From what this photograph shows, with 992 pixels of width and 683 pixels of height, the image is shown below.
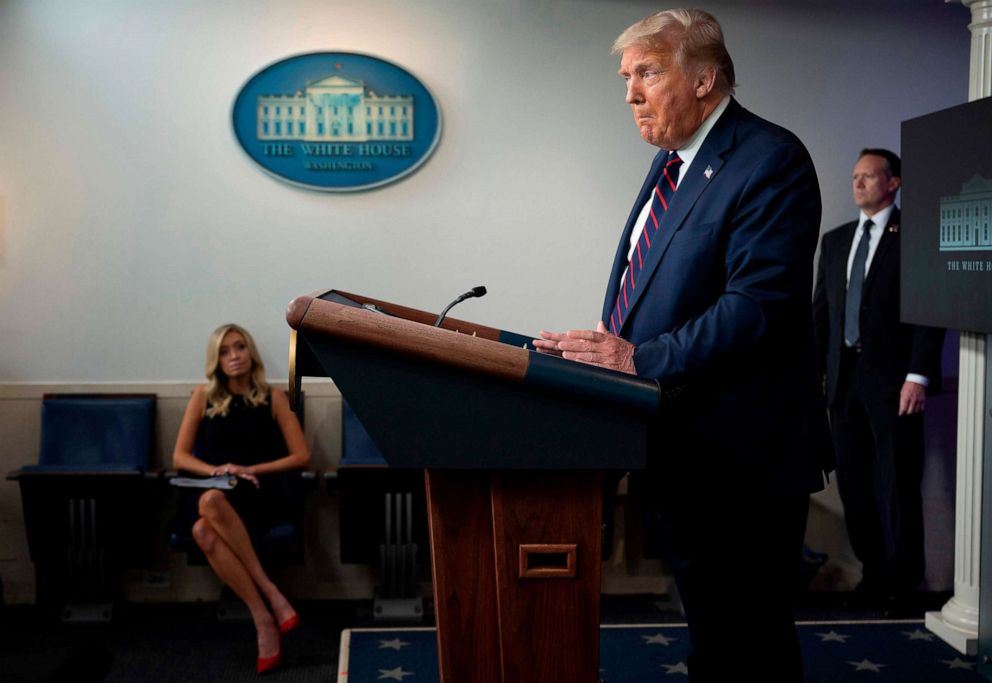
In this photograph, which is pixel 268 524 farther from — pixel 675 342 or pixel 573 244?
pixel 675 342

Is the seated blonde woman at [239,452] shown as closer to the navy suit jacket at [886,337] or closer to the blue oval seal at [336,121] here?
the blue oval seal at [336,121]

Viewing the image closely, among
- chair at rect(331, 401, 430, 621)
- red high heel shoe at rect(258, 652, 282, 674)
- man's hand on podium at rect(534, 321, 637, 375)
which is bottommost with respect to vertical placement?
red high heel shoe at rect(258, 652, 282, 674)

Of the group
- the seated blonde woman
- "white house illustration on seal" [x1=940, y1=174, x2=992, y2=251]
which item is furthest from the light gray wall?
"white house illustration on seal" [x1=940, y1=174, x2=992, y2=251]

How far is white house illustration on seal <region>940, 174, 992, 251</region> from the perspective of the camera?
10.4 feet

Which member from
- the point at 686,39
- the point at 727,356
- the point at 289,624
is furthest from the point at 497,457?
the point at 289,624

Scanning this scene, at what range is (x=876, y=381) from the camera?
13.5ft

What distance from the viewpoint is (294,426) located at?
418 centimetres

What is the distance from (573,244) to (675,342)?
9.42 feet

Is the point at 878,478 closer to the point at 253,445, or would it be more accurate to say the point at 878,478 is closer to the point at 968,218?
the point at 968,218

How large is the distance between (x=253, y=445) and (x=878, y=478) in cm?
265

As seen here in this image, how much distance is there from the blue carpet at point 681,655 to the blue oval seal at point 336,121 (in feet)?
6.55

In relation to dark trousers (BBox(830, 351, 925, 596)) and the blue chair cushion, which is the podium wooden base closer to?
dark trousers (BBox(830, 351, 925, 596))

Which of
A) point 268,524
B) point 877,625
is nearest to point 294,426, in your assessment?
point 268,524

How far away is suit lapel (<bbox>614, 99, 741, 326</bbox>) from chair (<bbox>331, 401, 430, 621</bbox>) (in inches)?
91.4
